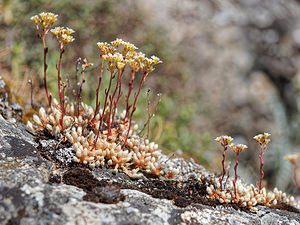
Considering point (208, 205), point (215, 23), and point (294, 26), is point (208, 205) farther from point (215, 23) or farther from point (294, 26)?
point (294, 26)

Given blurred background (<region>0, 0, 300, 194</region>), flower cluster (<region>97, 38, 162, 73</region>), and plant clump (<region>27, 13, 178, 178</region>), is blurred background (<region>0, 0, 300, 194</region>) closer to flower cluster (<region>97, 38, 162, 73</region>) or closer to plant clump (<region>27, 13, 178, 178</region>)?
plant clump (<region>27, 13, 178, 178</region>)

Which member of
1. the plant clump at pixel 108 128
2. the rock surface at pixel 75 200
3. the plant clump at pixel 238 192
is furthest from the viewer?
the plant clump at pixel 238 192

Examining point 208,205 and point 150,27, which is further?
point 150,27

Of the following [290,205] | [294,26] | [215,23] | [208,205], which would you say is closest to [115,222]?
[208,205]

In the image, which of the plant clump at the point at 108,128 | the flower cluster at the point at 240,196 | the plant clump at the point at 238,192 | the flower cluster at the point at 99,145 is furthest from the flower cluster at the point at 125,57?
the flower cluster at the point at 240,196

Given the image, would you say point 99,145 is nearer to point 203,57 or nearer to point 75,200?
point 75,200

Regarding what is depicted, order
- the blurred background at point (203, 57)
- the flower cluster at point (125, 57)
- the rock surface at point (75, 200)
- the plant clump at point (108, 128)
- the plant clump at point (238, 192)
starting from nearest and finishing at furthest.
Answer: the rock surface at point (75, 200), the flower cluster at point (125, 57), the plant clump at point (108, 128), the plant clump at point (238, 192), the blurred background at point (203, 57)

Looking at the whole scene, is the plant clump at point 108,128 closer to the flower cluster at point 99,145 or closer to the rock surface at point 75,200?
the flower cluster at point 99,145
